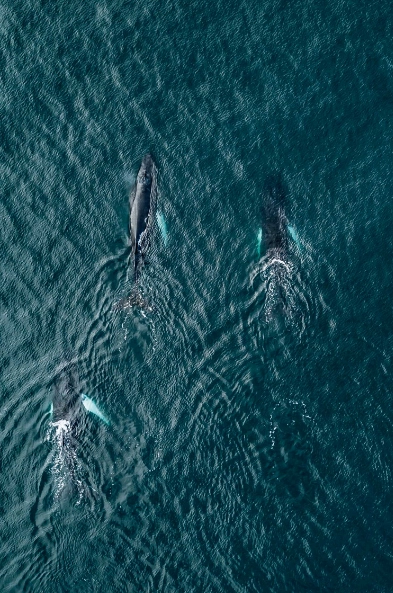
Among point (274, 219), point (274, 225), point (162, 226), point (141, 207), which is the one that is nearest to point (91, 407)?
point (162, 226)

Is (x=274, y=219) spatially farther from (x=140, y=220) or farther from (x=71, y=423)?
(x=71, y=423)

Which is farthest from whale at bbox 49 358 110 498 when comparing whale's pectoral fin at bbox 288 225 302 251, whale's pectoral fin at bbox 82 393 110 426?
whale's pectoral fin at bbox 288 225 302 251

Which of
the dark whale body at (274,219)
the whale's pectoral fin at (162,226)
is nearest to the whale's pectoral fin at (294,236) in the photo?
the dark whale body at (274,219)

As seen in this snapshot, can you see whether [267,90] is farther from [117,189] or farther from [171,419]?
[171,419]

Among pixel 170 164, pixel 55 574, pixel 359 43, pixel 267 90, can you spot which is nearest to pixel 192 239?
pixel 170 164

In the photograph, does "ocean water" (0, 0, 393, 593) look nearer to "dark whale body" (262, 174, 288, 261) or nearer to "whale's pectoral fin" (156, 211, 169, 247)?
"whale's pectoral fin" (156, 211, 169, 247)

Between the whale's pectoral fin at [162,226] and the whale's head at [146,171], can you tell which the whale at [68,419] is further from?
the whale's head at [146,171]

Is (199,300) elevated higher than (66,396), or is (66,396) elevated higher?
(199,300)

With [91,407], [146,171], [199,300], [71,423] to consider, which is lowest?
[71,423]
